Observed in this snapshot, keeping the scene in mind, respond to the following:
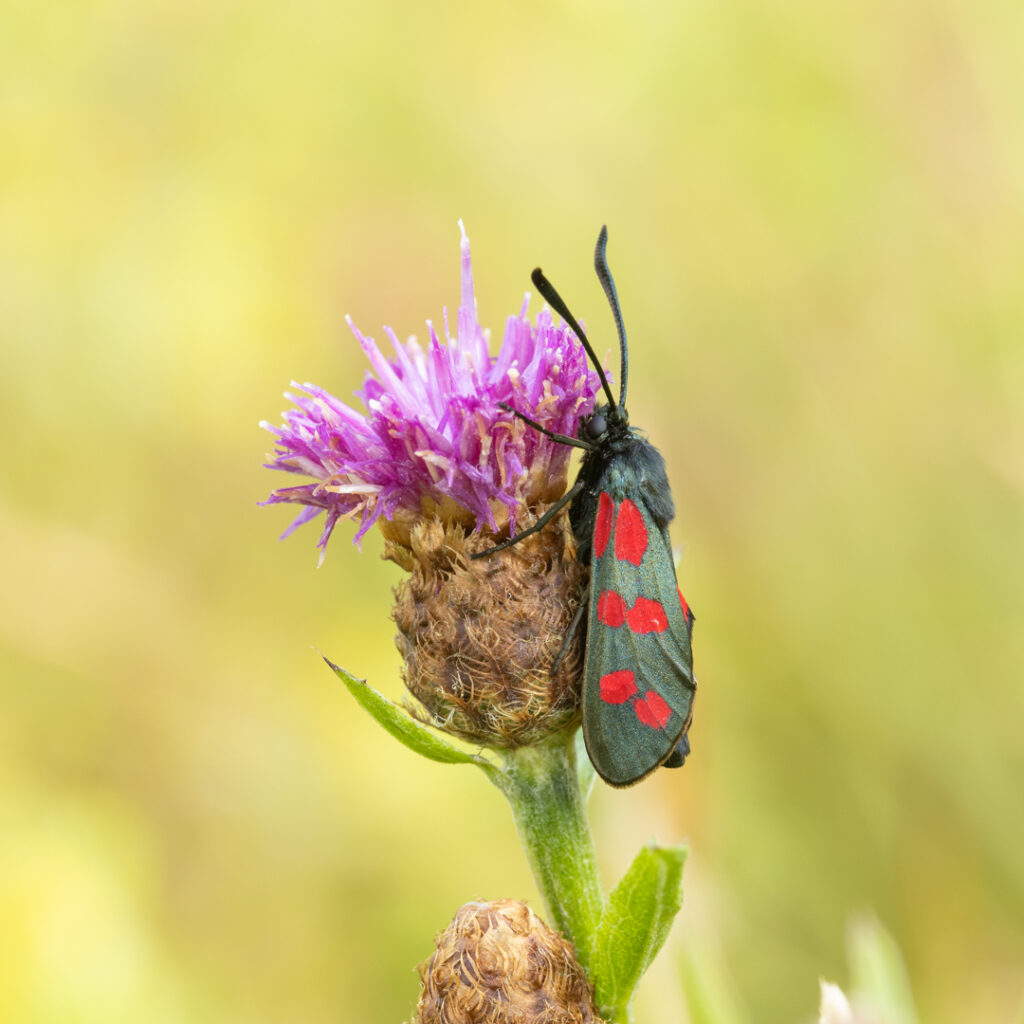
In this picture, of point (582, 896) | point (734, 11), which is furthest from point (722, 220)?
point (582, 896)

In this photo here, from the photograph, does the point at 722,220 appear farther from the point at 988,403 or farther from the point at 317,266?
the point at 317,266

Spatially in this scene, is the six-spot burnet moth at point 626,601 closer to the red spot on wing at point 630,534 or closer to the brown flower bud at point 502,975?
the red spot on wing at point 630,534

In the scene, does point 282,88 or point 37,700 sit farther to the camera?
point 282,88

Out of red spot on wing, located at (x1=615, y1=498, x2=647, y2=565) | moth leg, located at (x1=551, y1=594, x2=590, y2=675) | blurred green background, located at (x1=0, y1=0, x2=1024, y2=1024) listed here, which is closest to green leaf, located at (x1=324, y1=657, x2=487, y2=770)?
moth leg, located at (x1=551, y1=594, x2=590, y2=675)

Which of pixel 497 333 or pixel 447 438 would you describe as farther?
pixel 497 333

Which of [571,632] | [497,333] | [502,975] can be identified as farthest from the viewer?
[497,333]

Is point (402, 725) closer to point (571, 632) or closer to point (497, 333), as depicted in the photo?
point (571, 632)

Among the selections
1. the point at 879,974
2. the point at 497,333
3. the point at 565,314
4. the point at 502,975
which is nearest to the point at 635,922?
the point at 502,975
